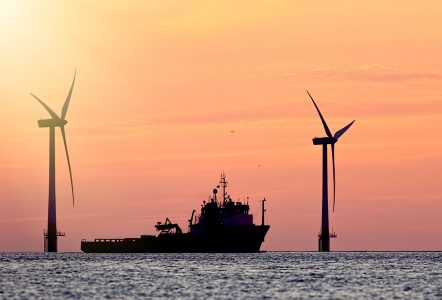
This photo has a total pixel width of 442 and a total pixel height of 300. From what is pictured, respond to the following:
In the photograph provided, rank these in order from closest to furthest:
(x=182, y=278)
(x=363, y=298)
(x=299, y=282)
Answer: (x=363, y=298)
(x=299, y=282)
(x=182, y=278)

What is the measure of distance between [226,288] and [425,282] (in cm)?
3313

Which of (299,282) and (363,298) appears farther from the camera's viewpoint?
(299,282)

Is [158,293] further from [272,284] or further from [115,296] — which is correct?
[272,284]

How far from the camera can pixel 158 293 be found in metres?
133

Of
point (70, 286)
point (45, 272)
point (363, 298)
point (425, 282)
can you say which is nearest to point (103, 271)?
point (45, 272)

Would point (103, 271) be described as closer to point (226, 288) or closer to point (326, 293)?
point (226, 288)

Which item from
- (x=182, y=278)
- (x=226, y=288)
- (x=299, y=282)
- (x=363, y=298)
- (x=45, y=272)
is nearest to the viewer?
(x=363, y=298)

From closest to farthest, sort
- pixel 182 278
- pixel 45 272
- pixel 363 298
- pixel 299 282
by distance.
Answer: pixel 363 298 → pixel 299 282 → pixel 182 278 → pixel 45 272

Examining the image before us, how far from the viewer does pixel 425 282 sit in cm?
15950

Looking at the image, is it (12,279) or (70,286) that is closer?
(70,286)

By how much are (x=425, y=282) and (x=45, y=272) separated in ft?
225

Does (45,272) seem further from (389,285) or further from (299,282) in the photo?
(389,285)

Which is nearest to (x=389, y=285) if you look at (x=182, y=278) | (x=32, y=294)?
(x=182, y=278)

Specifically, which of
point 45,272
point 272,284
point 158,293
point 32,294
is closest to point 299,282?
point 272,284
